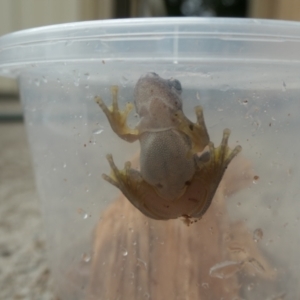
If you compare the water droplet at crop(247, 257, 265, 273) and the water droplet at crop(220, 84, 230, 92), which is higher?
the water droplet at crop(220, 84, 230, 92)

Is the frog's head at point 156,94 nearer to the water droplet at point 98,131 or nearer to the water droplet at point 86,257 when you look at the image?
the water droplet at point 98,131

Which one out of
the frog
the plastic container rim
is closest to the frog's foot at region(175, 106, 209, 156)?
the frog

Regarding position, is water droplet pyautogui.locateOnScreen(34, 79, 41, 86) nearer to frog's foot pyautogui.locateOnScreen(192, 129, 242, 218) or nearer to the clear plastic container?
the clear plastic container

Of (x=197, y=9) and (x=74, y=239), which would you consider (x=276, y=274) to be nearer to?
(x=74, y=239)

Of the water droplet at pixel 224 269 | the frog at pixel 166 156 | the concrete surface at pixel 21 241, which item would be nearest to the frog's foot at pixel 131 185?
the frog at pixel 166 156

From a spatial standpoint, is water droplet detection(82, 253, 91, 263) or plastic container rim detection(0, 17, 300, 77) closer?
plastic container rim detection(0, 17, 300, 77)

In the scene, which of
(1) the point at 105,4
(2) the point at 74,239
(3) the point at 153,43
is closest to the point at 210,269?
(2) the point at 74,239
